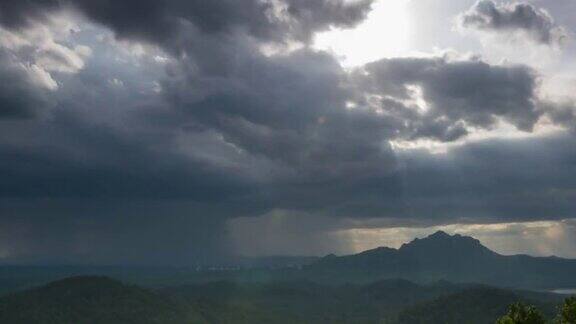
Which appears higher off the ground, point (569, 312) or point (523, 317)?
point (569, 312)

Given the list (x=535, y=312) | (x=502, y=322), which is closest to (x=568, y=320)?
(x=535, y=312)

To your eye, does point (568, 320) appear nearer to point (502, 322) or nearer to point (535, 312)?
point (535, 312)

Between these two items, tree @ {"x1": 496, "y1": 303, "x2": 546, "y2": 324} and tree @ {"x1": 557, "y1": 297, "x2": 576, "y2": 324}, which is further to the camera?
tree @ {"x1": 557, "y1": 297, "x2": 576, "y2": 324}

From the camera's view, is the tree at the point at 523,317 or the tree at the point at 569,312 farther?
the tree at the point at 569,312
